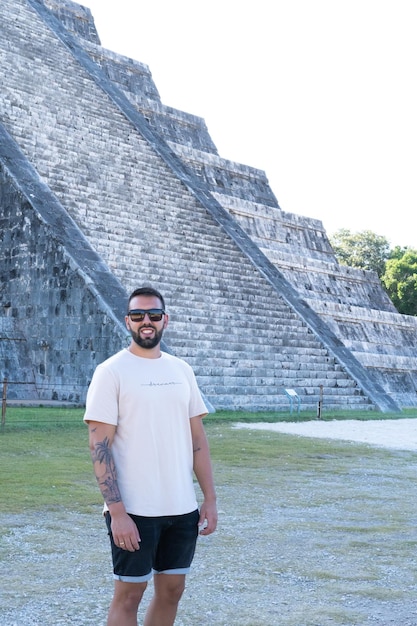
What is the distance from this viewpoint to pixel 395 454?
10.0 m

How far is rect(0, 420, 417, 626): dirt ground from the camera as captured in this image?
158 inches

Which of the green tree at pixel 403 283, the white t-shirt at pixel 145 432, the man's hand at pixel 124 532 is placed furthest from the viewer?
the green tree at pixel 403 283

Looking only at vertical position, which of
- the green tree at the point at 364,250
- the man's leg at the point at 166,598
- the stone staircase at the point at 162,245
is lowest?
the man's leg at the point at 166,598

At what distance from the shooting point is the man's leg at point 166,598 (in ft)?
10.6

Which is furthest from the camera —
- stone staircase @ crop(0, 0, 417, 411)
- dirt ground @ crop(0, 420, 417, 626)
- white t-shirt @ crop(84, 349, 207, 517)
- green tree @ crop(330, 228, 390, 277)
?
green tree @ crop(330, 228, 390, 277)

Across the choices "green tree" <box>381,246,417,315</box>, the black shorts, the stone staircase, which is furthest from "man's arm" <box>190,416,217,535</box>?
"green tree" <box>381,246,417,315</box>

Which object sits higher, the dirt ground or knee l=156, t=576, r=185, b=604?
knee l=156, t=576, r=185, b=604

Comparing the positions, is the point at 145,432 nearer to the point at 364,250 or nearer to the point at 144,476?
the point at 144,476

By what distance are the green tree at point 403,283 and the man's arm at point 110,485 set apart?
4028cm

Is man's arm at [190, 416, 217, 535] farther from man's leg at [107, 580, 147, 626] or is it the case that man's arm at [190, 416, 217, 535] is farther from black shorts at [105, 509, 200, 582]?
man's leg at [107, 580, 147, 626]

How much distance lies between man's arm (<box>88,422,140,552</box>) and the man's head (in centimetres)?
34

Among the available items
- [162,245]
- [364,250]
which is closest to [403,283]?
[364,250]

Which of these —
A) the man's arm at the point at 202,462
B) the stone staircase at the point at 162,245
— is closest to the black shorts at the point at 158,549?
the man's arm at the point at 202,462

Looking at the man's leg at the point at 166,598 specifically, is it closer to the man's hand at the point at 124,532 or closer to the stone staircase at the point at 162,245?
the man's hand at the point at 124,532
